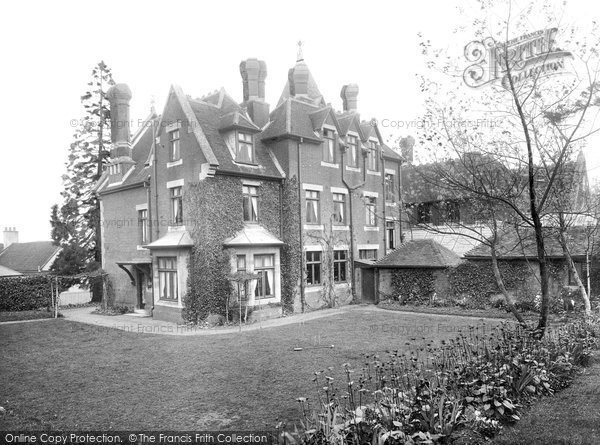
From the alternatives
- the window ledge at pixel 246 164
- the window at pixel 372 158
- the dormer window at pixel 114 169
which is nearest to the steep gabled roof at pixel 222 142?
the window ledge at pixel 246 164

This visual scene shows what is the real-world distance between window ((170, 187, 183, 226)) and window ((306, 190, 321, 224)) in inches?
244

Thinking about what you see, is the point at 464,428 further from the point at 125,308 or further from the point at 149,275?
the point at 125,308

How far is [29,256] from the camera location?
51531mm

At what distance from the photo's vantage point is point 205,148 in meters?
20.8

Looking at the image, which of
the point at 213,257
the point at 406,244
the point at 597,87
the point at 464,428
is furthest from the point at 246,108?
the point at 464,428

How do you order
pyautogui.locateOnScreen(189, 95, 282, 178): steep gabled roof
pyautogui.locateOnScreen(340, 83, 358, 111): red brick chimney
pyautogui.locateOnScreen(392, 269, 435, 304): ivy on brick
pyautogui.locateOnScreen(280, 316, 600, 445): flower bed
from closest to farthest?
pyautogui.locateOnScreen(280, 316, 600, 445): flower bed
pyautogui.locateOnScreen(189, 95, 282, 178): steep gabled roof
pyautogui.locateOnScreen(392, 269, 435, 304): ivy on brick
pyautogui.locateOnScreen(340, 83, 358, 111): red brick chimney

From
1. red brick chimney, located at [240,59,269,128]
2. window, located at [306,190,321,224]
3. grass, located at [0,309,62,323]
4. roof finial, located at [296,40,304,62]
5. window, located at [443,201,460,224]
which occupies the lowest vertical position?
grass, located at [0,309,62,323]

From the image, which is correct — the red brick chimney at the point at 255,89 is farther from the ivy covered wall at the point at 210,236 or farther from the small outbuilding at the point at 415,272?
the small outbuilding at the point at 415,272

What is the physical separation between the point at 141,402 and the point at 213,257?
1142cm

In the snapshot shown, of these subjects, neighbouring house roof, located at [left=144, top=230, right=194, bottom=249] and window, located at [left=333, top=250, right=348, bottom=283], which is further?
window, located at [left=333, top=250, right=348, bottom=283]

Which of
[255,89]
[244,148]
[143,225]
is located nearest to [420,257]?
[244,148]

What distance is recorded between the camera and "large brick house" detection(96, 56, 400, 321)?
70.1 ft

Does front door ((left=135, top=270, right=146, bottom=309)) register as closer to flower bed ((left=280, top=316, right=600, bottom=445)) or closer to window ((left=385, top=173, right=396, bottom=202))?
window ((left=385, top=173, right=396, bottom=202))

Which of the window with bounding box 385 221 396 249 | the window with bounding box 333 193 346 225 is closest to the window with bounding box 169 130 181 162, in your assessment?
the window with bounding box 333 193 346 225
